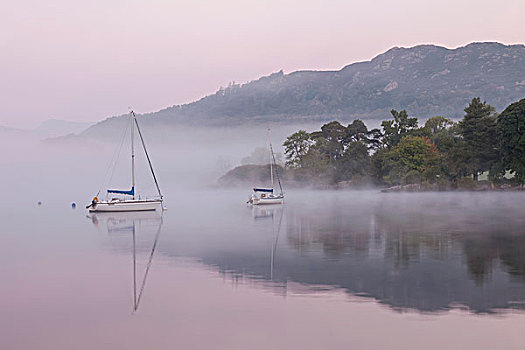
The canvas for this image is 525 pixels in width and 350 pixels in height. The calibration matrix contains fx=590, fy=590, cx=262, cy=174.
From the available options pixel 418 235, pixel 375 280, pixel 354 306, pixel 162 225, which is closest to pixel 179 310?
pixel 354 306

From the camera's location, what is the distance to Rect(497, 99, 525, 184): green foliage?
80.9 metres

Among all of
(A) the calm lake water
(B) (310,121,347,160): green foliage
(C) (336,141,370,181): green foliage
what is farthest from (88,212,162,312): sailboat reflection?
(B) (310,121,347,160): green foliage

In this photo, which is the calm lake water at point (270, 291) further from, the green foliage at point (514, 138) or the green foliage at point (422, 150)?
the green foliage at point (422, 150)

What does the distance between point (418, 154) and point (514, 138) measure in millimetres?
28155

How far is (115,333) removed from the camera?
51.0ft

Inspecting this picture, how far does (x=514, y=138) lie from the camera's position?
81000mm

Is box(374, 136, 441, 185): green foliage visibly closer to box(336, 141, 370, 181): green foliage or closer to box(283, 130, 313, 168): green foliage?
box(336, 141, 370, 181): green foliage

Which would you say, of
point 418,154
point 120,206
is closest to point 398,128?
point 418,154

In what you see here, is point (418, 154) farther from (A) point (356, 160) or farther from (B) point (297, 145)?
(B) point (297, 145)

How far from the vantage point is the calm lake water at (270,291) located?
14.9 metres

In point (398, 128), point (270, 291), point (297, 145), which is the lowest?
point (270, 291)

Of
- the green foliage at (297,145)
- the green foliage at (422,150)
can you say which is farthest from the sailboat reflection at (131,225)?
the green foliage at (297,145)

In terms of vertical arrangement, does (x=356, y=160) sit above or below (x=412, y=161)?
below

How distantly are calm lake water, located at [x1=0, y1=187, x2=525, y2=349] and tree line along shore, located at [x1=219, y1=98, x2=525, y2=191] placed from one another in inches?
1995
